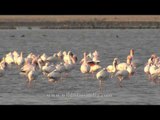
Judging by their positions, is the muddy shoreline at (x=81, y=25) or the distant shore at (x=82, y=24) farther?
the distant shore at (x=82, y=24)

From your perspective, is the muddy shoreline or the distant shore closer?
the muddy shoreline

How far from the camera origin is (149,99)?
12484 mm

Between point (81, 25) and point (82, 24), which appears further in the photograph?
point (82, 24)

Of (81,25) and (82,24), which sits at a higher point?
(82,24)

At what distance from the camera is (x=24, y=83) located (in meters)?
16.3
